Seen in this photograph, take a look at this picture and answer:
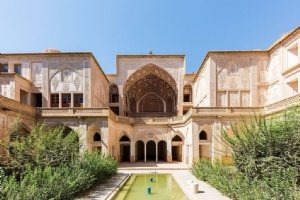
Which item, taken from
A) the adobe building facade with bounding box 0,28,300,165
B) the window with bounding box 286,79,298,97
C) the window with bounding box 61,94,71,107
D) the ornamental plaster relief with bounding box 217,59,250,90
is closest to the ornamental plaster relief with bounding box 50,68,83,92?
the adobe building facade with bounding box 0,28,300,165

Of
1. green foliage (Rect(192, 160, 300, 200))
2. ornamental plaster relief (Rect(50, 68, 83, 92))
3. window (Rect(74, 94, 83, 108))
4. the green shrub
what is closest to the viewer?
green foliage (Rect(192, 160, 300, 200))

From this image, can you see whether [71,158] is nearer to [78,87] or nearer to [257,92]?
[78,87]

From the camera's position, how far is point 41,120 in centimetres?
1744

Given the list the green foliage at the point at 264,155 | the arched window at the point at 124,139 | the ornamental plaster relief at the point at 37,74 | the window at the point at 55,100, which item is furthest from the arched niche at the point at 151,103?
the green foliage at the point at 264,155

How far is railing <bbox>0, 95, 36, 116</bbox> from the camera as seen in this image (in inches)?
506

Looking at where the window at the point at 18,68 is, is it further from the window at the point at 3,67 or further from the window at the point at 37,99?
the window at the point at 37,99

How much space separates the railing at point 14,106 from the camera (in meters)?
12.9

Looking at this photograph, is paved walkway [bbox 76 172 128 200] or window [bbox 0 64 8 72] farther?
window [bbox 0 64 8 72]

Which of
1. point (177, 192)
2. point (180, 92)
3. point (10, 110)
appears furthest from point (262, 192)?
point (180, 92)

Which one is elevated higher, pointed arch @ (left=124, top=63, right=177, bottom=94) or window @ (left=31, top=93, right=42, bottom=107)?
pointed arch @ (left=124, top=63, right=177, bottom=94)

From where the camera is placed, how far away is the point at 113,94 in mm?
30516

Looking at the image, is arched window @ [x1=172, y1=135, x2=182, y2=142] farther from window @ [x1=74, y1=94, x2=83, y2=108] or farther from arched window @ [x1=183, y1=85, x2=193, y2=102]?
window @ [x1=74, y1=94, x2=83, y2=108]

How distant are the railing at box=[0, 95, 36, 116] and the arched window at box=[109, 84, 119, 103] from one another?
44.3 feet

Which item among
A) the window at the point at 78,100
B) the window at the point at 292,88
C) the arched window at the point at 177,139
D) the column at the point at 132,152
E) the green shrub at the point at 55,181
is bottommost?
the column at the point at 132,152
